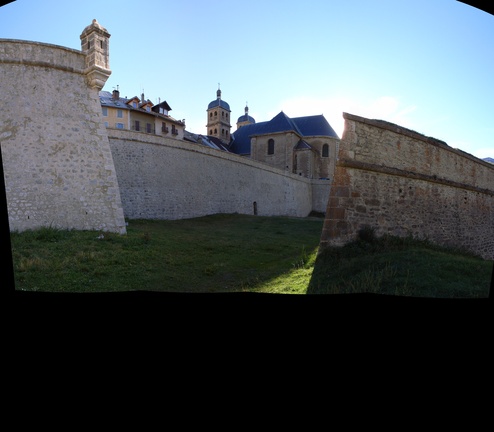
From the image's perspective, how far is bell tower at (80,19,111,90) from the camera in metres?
7.91

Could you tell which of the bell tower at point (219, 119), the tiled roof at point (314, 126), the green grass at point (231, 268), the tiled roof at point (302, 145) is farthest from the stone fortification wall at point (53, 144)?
the bell tower at point (219, 119)

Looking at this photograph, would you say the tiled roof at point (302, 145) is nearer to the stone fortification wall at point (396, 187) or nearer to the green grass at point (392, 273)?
the stone fortification wall at point (396, 187)

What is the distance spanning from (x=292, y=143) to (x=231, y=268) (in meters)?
26.5

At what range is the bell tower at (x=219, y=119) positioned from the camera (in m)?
39.9

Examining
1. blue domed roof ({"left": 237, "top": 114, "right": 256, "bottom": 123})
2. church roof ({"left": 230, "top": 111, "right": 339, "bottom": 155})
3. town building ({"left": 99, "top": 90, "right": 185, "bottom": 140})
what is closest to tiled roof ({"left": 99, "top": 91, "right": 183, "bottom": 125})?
town building ({"left": 99, "top": 90, "right": 185, "bottom": 140})

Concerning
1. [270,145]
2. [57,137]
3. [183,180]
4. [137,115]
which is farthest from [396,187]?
[270,145]

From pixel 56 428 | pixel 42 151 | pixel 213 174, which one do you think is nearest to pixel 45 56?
pixel 42 151

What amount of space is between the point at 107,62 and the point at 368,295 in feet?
28.7

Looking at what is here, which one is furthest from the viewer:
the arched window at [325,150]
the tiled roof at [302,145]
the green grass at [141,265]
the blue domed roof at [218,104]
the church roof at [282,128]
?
the blue domed roof at [218,104]

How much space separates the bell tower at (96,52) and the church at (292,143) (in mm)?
20612

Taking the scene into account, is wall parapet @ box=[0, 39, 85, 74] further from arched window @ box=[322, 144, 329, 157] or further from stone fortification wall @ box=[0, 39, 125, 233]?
arched window @ box=[322, 144, 329, 157]

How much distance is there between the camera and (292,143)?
102 ft

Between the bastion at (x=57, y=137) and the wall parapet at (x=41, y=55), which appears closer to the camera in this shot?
the bastion at (x=57, y=137)

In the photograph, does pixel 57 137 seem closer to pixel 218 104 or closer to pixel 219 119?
pixel 219 119
